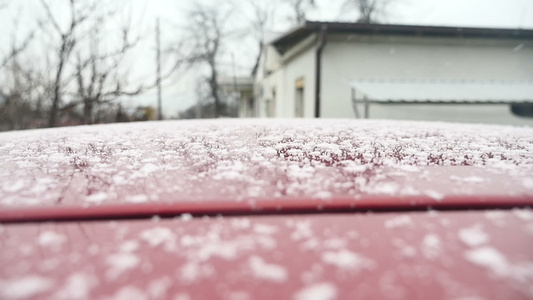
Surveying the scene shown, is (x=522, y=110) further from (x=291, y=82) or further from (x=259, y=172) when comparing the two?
(x=259, y=172)

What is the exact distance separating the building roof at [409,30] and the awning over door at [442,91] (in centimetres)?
98

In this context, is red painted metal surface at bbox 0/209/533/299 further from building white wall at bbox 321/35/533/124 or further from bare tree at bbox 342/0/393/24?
bare tree at bbox 342/0/393/24

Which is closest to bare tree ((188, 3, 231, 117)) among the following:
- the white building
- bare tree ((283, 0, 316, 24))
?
bare tree ((283, 0, 316, 24))

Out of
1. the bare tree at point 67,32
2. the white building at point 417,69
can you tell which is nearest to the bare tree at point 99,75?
the bare tree at point 67,32

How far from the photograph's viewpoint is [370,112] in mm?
7184

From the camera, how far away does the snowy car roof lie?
1.54 ft

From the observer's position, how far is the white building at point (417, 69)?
695 centimetres

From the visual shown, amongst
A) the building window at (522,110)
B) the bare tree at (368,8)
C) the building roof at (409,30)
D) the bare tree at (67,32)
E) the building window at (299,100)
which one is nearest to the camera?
the bare tree at (67,32)

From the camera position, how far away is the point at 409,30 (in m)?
7.07

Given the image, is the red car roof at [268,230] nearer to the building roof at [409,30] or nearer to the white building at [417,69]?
the white building at [417,69]

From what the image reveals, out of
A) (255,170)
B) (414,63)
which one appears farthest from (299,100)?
(255,170)

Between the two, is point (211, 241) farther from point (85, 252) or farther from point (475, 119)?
point (475, 119)

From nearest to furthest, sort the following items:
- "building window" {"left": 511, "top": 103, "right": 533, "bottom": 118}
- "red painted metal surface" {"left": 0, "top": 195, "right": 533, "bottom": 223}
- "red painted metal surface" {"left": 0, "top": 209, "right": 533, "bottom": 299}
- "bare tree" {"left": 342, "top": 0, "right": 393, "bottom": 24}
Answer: "red painted metal surface" {"left": 0, "top": 209, "right": 533, "bottom": 299}
"red painted metal surface" {"left": 0, "top": 195, "right": 533, "bottom": 223}
"building window" {"left": 511, "top": 103, "right": 533, "bottom": 118}
"bare tree" {"left": 342, "top": 0, "right": 393, "bottom": 24}

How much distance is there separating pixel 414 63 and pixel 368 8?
37.8ft
